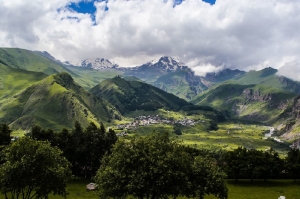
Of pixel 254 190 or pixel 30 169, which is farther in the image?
pixel 254 190

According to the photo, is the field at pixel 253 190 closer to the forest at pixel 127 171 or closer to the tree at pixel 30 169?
the forest at pixel 127 171

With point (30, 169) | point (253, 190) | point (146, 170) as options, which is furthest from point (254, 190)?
point (30, 169)

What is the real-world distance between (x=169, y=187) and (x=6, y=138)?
242 feet

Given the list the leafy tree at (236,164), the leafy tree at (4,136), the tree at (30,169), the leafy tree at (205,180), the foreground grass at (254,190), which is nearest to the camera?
the tree at (30,169)

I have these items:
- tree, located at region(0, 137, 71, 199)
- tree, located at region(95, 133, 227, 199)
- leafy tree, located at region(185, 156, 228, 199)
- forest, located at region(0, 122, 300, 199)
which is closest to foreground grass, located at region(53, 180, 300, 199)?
leafy tree, located at region(185, 156, 228, 199)

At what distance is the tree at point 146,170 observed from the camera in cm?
5459

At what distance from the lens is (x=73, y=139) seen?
11812cm

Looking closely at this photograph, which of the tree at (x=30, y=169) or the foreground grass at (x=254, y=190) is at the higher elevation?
the tree at (x=30, y=169)

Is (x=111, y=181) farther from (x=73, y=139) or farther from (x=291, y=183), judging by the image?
(x=291, y=183)

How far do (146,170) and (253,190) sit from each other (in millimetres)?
62269

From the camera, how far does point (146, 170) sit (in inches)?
2181

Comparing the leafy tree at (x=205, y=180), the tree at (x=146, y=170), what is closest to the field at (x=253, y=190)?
the leafy tree at (x=205, y=180)

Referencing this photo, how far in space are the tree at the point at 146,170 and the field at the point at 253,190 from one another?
2852cm

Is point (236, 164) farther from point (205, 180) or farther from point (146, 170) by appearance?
point (146, 170)
